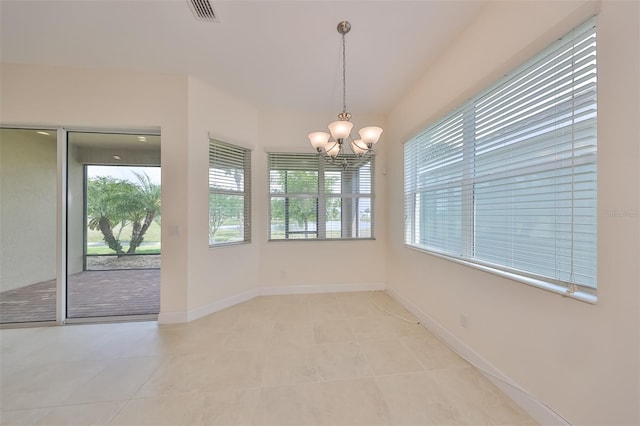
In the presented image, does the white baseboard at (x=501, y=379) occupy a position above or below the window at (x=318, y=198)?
below

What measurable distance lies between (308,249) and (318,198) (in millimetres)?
863

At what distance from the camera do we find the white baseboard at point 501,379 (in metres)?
1.36

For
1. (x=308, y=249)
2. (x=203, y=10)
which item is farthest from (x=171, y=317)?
(x=203, y=10)

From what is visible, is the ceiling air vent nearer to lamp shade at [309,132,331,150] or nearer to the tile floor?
lamp shade at [309,132,331,150]

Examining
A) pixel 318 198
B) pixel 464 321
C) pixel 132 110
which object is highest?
pixel 132 110

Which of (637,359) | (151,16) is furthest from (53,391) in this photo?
(637,359)

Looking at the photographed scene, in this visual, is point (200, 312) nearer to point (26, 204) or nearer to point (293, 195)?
point (293, 195)

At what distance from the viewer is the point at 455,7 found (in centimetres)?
182

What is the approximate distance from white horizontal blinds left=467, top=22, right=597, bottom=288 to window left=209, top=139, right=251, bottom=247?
300 cm

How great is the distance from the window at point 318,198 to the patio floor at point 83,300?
2020 mm

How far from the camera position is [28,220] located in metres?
2.81

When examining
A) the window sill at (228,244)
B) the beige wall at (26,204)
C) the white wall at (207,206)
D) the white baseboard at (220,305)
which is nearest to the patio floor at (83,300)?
the beige wall at (26,204)

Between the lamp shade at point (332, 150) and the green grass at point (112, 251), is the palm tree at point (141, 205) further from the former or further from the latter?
the lamp shade at point (332, 150)

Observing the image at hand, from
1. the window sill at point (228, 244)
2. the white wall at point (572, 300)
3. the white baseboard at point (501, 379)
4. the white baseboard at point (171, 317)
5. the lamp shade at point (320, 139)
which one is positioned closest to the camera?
the white wall at point (572, 300)
